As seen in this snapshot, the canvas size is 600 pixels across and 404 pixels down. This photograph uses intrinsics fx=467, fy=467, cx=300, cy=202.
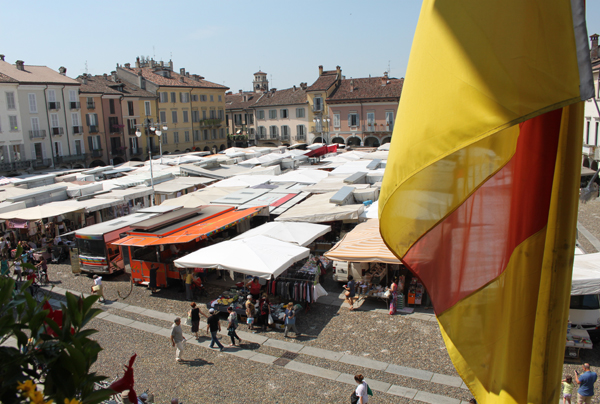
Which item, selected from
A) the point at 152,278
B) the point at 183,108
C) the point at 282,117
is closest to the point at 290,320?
the point at 152,278

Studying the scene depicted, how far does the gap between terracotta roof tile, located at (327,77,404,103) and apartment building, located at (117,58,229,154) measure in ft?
49.9

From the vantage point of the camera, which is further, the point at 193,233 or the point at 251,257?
the point at 193,233

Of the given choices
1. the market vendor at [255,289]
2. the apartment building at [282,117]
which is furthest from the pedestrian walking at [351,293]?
the apartment building at [282,117]

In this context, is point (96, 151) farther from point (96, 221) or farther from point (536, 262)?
point (536, 262)

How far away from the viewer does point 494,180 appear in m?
2.28

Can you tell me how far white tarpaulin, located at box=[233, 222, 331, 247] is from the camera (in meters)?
13.8

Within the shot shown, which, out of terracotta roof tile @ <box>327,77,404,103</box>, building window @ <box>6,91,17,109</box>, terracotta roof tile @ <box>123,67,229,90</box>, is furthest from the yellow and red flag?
terracotta roof tile @ <box>123,67,229,90</box>

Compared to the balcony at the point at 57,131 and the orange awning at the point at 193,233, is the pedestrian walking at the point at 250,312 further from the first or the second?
the balcony at the point at 57,131

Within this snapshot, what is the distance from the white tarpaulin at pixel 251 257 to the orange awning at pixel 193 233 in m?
0.88

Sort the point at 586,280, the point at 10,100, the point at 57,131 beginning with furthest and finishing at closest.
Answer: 1. the point at 57,131
2. the point at 10,100
3. the point at 586,280

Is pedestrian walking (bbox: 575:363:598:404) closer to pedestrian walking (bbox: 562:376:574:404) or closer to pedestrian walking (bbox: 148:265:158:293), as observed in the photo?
pedestrian walking (bbox: 562:376:574:404)

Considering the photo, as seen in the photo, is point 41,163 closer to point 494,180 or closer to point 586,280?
point 586,280

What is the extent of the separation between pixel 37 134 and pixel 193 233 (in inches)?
1207

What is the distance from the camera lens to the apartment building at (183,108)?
5241cm
